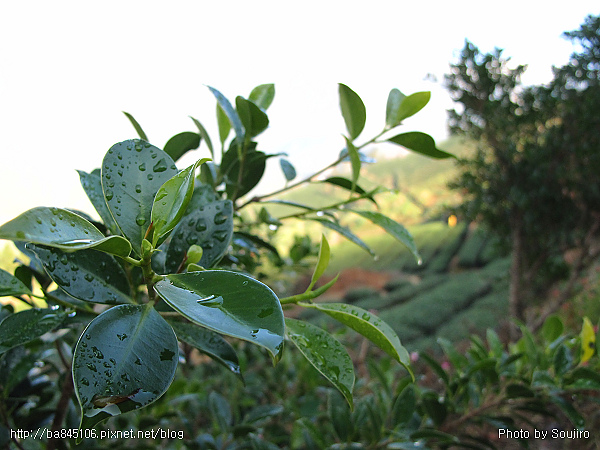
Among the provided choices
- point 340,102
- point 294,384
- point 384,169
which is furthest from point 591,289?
point 384,169

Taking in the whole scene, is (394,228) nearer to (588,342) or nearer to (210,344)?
(210,344)

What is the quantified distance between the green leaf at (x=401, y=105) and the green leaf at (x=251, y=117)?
13 cm

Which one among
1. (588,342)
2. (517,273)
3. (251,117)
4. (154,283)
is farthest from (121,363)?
(517,273)

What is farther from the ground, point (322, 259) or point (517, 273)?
point (322, 259)

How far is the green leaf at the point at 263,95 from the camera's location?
1.45 ft

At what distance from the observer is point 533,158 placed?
3107 mm

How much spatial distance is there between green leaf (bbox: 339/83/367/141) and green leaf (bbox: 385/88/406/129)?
4 centimetres

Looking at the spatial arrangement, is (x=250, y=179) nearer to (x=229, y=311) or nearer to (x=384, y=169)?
(x=229, y=311)

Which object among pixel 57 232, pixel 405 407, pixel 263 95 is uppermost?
pixel 263 95

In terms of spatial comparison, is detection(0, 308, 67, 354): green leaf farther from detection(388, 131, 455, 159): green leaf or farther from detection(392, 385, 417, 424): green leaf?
detection(392, 385, 417, 424): green leaf

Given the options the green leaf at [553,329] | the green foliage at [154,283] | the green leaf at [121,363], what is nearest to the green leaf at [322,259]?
the green foliage at [154,283]

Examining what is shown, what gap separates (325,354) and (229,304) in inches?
3.7

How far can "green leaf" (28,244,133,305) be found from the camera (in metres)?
0.25

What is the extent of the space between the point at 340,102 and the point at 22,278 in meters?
0.32
